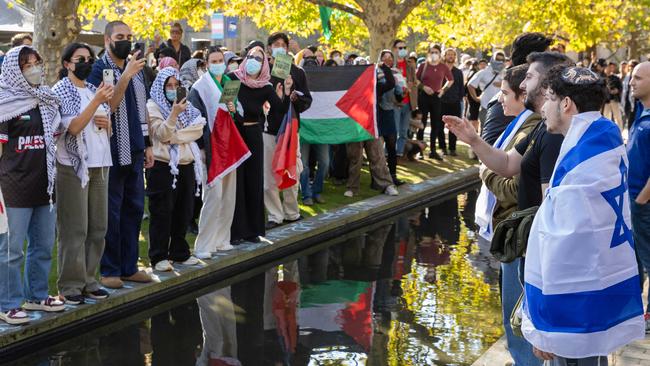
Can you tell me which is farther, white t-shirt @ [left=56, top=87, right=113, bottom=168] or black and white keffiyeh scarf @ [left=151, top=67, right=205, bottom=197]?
black and white keffiyeh scarf @ [left=151, top=67, right=205, bottom=197]

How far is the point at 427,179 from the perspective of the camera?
16484 millimetres

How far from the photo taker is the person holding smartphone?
303 inches

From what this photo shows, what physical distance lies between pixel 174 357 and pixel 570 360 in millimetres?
3436

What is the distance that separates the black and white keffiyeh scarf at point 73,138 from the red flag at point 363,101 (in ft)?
23.4

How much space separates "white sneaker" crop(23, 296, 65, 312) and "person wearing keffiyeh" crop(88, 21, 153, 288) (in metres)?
0.84

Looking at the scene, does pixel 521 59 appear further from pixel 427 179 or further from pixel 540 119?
pixel 427 179

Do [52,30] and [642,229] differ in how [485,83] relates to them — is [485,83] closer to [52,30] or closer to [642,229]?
[52,30]

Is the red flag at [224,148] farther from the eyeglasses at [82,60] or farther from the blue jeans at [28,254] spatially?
the blue jeans at [28,254]

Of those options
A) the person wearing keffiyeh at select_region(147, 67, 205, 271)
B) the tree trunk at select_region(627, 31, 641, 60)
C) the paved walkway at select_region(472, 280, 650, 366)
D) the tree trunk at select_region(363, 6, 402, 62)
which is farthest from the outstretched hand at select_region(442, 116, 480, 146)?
the tree trunk at select_region(627, 31, 641, 60)

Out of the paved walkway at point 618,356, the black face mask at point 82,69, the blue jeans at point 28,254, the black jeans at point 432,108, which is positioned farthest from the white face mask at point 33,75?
the black jeans at point 432,108

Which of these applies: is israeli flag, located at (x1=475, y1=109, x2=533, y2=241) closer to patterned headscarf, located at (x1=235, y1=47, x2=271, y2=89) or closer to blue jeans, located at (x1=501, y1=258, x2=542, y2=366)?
blue jeans, located at (x1=501, y1=258, x2=542, y2=366)

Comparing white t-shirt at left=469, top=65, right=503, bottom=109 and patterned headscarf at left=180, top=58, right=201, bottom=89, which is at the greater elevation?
patterned headscarf at left=180, top=58, right=201, bottom=89

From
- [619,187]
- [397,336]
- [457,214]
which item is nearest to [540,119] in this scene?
[619,187]

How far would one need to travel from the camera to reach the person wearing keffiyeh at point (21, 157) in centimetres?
716
